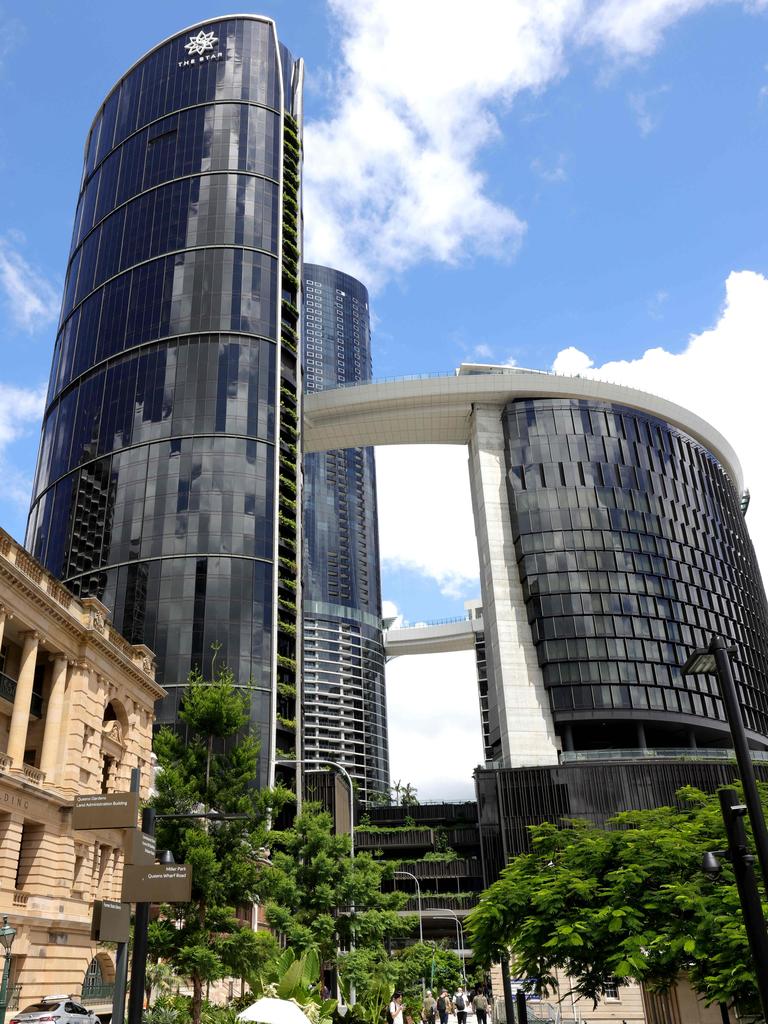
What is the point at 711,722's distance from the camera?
3425 inches

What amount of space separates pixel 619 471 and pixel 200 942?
241 feet

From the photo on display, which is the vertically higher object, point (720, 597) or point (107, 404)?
point (107, 404)

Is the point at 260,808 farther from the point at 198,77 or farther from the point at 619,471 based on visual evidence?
the point at 198,77

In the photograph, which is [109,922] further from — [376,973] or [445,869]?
[445,869]

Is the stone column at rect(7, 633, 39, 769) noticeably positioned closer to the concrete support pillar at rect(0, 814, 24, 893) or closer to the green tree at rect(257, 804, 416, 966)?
the concrete support pillar at rect(0, 814, 24, 893)

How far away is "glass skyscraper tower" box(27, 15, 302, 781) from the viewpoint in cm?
7712

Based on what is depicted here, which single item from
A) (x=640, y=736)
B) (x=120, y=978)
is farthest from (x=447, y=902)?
(x=120, y=978)

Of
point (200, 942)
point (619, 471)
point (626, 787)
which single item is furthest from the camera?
point (619, 471)

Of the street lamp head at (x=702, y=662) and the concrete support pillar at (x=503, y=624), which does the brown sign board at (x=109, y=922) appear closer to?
the street lamp head at (x=702, y=662)

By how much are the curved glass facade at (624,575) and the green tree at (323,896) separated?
148 ft

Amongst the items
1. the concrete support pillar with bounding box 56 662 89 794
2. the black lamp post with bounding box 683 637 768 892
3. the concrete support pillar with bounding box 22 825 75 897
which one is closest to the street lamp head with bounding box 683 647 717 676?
the black lamp post with bounding box 683 637 768 892

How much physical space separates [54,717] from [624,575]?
211ft

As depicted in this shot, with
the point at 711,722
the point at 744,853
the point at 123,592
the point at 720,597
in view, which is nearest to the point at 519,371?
the point at 720,597

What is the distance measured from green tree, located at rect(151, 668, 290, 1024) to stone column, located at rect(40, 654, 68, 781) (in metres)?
5.23
